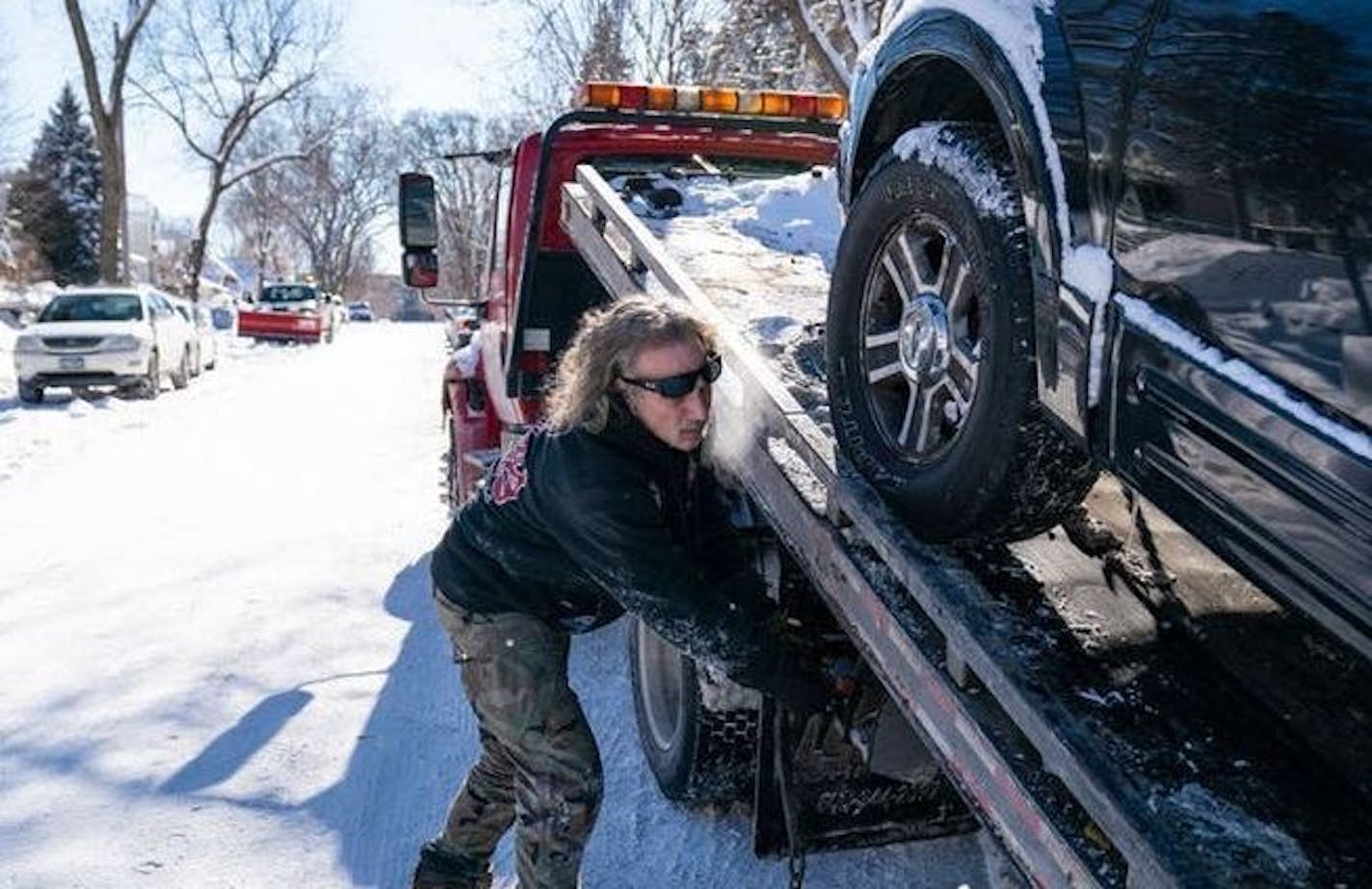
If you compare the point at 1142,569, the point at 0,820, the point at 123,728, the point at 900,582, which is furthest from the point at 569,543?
the point at 123,728

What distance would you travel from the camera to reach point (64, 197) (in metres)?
46.4

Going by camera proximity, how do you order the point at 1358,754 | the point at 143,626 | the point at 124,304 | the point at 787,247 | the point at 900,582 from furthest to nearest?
1. the point at 124,304
2. the point at 143,626
3. the point at 787,247
4. the point at 900,582
5. the point at 1358,754

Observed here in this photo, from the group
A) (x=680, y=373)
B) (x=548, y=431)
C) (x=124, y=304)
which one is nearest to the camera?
(x=680, y=373)

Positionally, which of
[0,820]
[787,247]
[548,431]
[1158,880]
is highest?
[787,247]

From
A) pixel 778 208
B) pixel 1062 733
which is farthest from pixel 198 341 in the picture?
pixel 1062 733

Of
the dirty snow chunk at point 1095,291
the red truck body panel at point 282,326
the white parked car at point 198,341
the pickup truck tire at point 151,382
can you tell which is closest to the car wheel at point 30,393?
the pickup truck tire at point 151,382

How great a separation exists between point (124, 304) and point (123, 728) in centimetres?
1366

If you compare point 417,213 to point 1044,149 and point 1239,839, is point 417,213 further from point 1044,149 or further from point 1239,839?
point 1239,839

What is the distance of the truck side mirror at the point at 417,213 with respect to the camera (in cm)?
588

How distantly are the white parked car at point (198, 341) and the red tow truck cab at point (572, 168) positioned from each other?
46.5 ft

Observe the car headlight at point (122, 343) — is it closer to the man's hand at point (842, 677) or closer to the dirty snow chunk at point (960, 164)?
the man's hand at point (842, 677)

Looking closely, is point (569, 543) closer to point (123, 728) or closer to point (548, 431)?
point (548, 431)

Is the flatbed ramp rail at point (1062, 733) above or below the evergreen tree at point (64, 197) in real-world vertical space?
below

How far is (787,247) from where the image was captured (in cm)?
472
